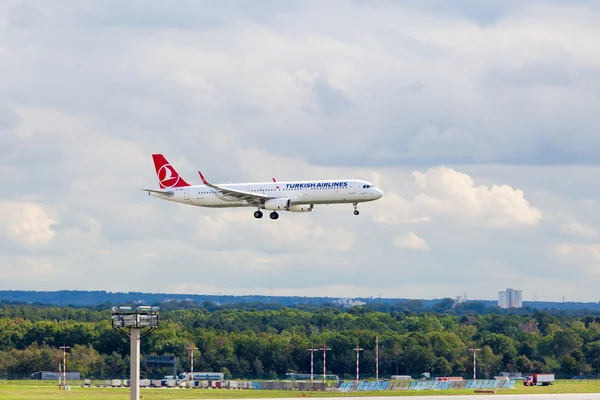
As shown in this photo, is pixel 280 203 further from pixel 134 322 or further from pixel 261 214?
pixel 134 322

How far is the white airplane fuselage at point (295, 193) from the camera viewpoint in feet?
585

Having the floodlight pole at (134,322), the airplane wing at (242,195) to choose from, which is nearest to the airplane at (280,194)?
the airplane wing at (242,195)

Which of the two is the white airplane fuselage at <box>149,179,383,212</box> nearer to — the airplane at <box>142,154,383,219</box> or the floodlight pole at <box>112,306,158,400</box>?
the airplane at <box>142,154,383,219</box>

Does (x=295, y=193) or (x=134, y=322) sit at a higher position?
(x=295, y=193)

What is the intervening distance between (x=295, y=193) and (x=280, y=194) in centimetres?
326

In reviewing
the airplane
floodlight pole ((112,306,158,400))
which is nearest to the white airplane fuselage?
the airplane

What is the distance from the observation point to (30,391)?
639 feet

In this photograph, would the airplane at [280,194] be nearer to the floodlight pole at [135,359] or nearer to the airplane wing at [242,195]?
the airplane wing at [242,195]

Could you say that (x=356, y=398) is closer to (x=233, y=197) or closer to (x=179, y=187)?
(x=233, y=197)

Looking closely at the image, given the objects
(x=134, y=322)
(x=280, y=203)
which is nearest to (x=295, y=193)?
(x=280, y=203)

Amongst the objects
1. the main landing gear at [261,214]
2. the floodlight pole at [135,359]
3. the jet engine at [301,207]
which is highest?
the jet engine at [301,207]

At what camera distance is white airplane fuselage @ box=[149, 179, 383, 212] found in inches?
7018

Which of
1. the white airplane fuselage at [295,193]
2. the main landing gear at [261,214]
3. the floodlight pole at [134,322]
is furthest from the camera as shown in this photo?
the main landing gear at [261,214]

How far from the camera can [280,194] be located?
184 meters
